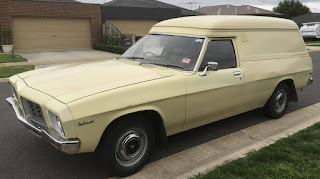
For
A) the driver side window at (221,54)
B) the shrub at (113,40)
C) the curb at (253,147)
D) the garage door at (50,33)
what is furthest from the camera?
the shrub at (113,40)

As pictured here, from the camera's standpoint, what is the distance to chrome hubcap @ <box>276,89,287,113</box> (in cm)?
568

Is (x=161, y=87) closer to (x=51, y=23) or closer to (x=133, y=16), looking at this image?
(x=51, y=23)

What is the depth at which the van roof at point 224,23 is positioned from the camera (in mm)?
4602

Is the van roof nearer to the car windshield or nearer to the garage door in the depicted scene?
the car windshield

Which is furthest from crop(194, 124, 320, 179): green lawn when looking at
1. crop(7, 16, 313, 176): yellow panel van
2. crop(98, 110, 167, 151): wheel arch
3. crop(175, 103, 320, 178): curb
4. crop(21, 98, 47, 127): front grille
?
crop(21, 98, 47, 127): front grille

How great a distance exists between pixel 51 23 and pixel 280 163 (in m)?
20.6

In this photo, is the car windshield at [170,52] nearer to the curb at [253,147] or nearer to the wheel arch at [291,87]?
the curb at [253,147]

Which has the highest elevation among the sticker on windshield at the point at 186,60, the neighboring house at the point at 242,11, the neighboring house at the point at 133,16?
the neighboring house at the point at 242,11

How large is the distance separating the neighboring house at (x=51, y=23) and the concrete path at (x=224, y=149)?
1885cm

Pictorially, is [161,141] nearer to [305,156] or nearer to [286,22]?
[305,156]

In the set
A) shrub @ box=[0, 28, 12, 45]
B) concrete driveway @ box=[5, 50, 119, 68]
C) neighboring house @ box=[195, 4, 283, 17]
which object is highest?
neighboring house @ box=[195, 4, 283, 17]

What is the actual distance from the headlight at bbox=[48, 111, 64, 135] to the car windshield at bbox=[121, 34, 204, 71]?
1.71m

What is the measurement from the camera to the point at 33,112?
3.55m

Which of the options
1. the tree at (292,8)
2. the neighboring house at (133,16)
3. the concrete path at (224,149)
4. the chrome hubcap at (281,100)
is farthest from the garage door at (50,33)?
the tree at (292,8)
